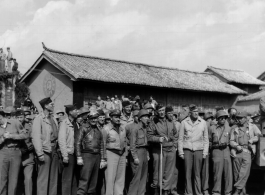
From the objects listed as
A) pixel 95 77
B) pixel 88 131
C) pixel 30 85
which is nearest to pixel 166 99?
pixel 95 77

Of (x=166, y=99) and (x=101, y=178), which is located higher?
(x=166, y=99)

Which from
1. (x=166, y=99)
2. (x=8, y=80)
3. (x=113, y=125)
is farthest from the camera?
(x=8, y=80)

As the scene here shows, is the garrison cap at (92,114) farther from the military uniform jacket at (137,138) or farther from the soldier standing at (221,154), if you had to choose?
Result: the soldier standing at (221,154)

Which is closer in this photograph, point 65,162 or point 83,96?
point 65,162

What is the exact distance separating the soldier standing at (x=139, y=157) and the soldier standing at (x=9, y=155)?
7.32 feet

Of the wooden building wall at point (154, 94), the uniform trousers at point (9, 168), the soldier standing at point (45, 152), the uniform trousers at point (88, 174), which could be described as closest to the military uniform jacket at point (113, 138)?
the uniform trousers at point (88, 174)

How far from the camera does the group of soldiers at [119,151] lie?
25.3ft

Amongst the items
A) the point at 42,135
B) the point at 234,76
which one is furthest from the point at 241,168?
the point at 234,76

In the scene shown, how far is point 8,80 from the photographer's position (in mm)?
27875

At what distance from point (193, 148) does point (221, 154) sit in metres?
0.84

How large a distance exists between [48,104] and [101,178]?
6.50 feet

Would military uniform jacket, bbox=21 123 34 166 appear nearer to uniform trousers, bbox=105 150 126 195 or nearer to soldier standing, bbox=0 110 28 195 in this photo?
soldier standing, bbox=0 110 28 195

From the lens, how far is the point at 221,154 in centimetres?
927

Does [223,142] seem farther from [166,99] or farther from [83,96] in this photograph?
[166,99]
